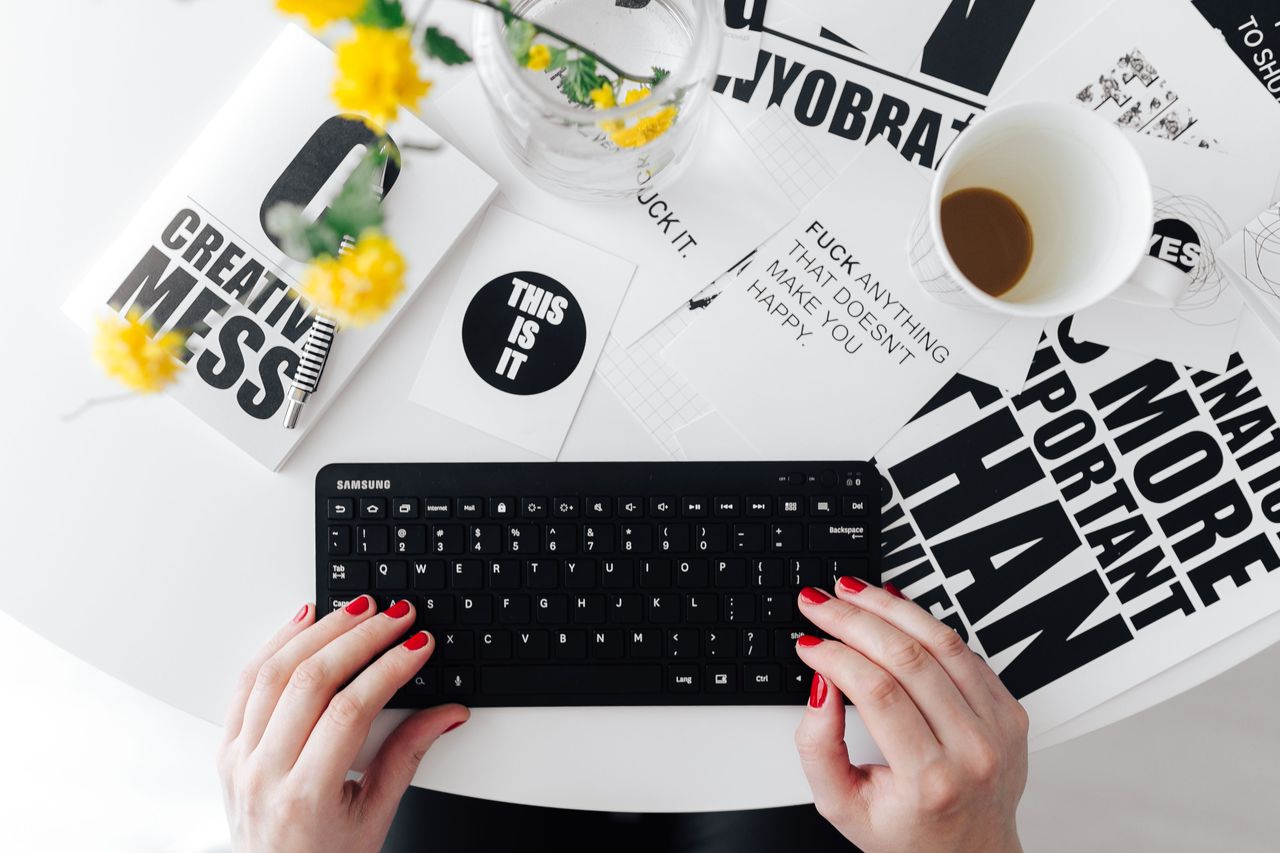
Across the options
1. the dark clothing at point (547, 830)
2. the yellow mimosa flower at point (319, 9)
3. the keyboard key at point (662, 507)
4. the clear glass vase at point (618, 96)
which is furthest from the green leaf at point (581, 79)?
the dark clothing at point (547, 830)

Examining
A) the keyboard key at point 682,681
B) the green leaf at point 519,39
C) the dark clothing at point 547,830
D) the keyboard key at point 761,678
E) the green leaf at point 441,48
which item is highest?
the green leaf at point 519,39

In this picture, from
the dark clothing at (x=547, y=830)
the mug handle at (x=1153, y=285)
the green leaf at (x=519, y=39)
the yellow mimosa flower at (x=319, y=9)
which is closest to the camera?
the yellow mimosa flower at (x=319, y=9)

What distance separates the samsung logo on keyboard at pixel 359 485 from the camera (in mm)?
700

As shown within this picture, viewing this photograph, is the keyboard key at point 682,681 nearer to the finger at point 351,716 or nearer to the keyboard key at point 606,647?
the keyboard key at point 606,647

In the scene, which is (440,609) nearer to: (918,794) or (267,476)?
(267,476)

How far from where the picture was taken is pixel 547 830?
90cm

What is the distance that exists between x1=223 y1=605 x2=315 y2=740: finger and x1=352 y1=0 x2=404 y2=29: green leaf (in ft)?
1.64

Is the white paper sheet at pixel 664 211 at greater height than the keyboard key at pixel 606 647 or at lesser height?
greater

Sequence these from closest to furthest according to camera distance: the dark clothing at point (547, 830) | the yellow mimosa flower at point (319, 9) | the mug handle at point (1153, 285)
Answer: the yellow mimosa flower at point (319, 9)
the mug handle at point (1153, 285)
the dark clothing at point (547, 830)

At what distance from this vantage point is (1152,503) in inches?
28.7

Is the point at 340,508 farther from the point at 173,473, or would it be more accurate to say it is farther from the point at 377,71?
the point at 377,71

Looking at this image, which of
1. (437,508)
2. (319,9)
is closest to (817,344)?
(437,508)

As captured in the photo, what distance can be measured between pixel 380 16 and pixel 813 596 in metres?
0.53

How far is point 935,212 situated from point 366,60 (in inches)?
16.4
